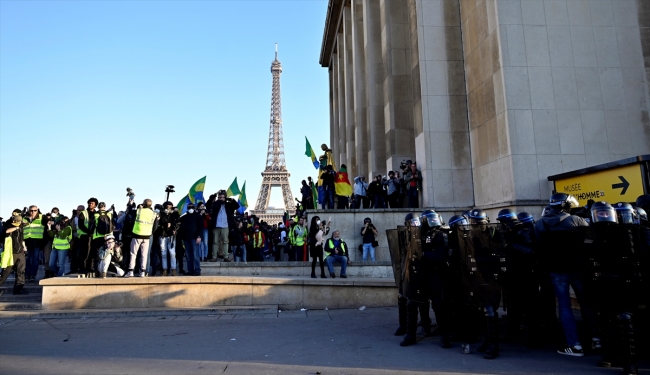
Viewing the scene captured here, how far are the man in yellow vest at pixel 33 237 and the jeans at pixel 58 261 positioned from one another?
0.62 metres

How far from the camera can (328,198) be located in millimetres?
16281

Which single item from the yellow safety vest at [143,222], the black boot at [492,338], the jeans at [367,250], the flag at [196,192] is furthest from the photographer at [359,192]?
the black boot at [492,338]

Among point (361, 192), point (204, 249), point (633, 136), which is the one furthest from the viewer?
point (361, 192)

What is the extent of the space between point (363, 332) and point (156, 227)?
6607 mm

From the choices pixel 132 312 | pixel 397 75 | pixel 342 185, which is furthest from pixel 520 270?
pixel 397 75

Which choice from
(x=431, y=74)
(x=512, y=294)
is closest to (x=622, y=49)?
(x=431, y=74)

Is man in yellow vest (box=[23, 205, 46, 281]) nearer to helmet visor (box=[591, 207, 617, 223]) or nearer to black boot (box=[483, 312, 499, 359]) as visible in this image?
black boot (box=[483, 312, 499, 359])

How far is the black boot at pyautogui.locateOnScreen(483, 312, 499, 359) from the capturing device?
5.54m

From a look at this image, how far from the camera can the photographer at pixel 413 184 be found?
1549 cm

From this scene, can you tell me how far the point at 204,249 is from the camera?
14.1 m

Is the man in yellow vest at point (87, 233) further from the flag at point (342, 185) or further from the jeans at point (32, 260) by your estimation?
the flag at point (342, 185)

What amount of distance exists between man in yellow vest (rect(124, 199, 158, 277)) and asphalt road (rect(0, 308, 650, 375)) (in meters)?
2.26

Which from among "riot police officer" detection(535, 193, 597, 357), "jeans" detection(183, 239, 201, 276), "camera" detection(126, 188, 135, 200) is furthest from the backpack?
"riot police officer" detection(535, 193, 597, 357)

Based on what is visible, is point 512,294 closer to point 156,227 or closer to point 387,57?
point 156,227
